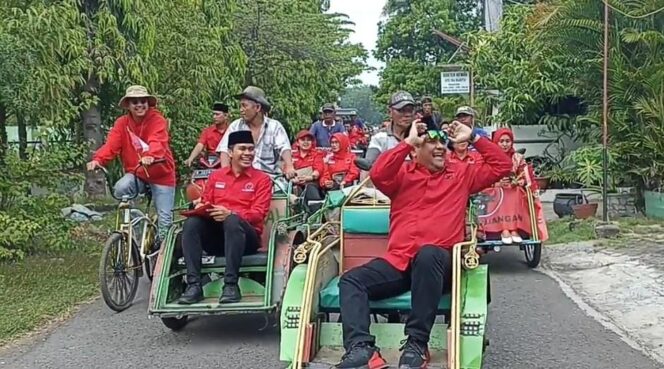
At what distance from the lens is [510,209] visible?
932 cm

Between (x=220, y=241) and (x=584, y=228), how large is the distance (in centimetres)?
632

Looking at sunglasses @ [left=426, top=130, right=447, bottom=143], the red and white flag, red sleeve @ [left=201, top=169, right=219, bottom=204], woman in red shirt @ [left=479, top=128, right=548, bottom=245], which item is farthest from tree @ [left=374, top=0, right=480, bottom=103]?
sunglasses @ [left=426, top=130, right=447, bottom=143]

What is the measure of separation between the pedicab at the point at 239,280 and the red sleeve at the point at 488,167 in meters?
1.63

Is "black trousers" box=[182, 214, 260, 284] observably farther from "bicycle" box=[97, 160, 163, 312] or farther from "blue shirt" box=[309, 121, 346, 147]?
"blue shirt" box=[309, 121, 346, 147]

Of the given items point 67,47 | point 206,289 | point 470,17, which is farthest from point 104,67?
point 470,17

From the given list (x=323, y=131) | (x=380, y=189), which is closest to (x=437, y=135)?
(x=380, y=189)

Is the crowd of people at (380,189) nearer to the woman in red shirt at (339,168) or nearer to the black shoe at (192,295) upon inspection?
the black shoe at (192,295)

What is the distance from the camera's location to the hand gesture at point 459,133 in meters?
5.57

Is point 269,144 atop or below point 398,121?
below

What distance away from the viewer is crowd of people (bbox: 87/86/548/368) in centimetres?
520

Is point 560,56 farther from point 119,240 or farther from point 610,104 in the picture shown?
point 119,240

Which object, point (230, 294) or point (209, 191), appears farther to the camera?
point (209, 191)

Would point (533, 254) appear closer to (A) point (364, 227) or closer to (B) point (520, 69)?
(A) point (364, 227)

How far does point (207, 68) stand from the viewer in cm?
1497
